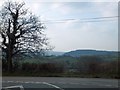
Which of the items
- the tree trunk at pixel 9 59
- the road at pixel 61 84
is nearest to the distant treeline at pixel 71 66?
the tree trunk at pixel 9 59

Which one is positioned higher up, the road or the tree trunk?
the tree trunk

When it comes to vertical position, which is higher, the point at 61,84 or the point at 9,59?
the point at 9,59

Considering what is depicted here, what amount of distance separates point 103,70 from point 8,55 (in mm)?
10150

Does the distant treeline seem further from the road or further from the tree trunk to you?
the road

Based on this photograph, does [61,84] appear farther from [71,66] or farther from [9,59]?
[9,59]

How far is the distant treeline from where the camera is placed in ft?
90.6

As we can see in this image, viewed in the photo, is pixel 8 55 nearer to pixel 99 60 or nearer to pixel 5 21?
pixel 5 21

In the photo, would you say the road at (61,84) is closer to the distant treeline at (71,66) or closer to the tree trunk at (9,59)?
the distant treeline at (71,66)

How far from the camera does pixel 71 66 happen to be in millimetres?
Result: 29078

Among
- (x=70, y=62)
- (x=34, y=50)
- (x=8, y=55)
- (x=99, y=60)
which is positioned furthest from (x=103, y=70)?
(x=8, y=55)

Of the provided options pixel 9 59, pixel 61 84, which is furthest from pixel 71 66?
pixel 61 84

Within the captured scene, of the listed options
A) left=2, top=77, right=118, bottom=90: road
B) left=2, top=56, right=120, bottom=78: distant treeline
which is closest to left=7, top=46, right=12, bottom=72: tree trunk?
left=2, top=56, right=120, bottom=78: distant treeline

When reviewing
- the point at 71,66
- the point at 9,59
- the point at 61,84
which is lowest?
the point at 61,84

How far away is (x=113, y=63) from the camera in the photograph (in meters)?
27.7
